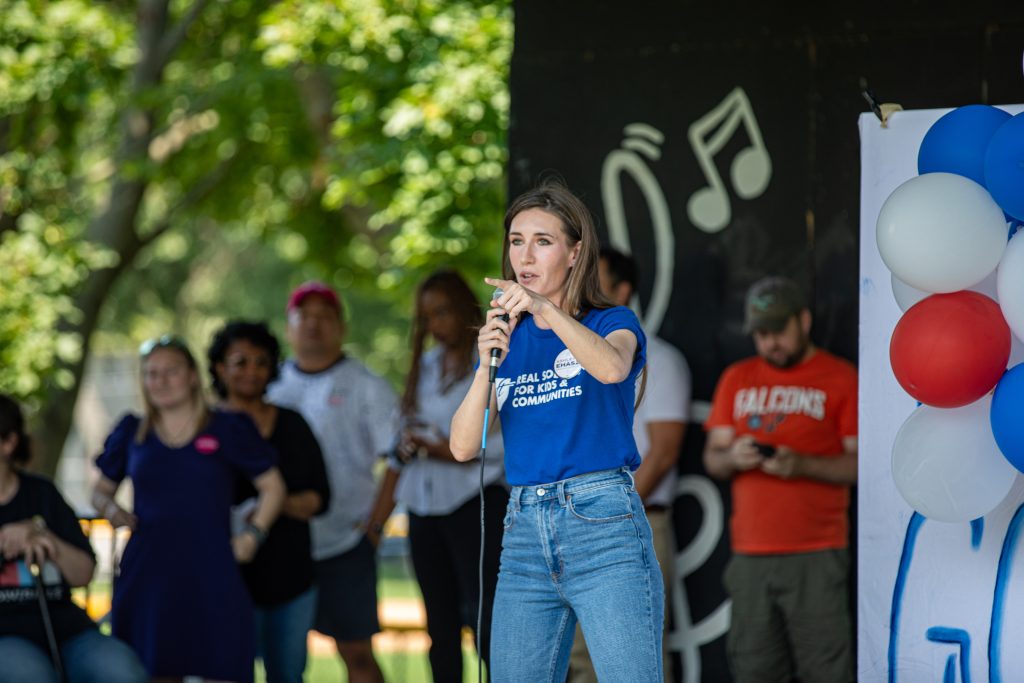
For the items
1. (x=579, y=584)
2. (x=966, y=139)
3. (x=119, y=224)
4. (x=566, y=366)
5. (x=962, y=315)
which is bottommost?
(x=579, y=584)

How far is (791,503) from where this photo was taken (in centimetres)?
528

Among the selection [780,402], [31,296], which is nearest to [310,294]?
[780,402]

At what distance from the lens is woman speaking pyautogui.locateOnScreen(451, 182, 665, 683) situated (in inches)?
125

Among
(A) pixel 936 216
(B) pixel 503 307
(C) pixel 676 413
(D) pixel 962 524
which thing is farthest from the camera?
(C) pixel 676 413

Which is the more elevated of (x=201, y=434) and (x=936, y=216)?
(x=936, y=216)

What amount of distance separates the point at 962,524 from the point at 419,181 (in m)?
5.67

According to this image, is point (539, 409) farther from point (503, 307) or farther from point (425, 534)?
point (425, 534)

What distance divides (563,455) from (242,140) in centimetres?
951

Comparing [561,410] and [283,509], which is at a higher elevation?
[561,410]

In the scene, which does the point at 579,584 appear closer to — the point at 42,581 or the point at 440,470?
the point at 42,581

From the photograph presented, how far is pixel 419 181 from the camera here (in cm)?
927

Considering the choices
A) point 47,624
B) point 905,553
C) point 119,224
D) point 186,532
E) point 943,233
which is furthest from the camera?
point 119,224

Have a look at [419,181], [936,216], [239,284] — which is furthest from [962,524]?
[239,284]

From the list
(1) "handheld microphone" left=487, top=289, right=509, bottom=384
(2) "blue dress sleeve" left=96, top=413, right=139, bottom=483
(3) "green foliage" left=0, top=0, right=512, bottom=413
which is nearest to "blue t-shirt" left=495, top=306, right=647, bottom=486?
(1) "handheld microphone" left=487, top=289, right=509, bottom=384
